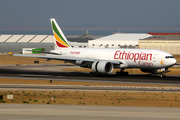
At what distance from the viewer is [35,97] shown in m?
32.4

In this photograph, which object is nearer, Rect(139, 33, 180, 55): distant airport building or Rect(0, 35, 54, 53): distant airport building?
Rect(139, 33, 180, 55): distant airport building

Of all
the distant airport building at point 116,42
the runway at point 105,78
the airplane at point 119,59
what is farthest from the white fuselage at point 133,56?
the distant airport building at point 116,42

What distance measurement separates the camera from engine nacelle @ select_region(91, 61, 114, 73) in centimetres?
5357

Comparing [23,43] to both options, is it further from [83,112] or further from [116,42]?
[83,112]

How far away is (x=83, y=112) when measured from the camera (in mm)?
24375

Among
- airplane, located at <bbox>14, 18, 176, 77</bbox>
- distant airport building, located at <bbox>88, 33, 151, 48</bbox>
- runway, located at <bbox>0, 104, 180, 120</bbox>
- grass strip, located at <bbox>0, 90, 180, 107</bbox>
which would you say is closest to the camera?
runway, located at <bbox>0, 104, 180, 120</bbox>

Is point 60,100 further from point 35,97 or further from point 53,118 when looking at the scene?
point 53,118

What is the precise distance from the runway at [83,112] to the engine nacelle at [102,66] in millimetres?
26337

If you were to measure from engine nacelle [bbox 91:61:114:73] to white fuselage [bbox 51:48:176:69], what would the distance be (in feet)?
6.81

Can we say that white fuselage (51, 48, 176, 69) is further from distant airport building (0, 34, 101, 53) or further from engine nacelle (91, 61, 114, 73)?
distant airport building (0, 34, 101, 53)

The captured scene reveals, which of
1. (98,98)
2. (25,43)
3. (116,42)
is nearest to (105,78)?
(98,98)

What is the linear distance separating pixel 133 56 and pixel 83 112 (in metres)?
31.2

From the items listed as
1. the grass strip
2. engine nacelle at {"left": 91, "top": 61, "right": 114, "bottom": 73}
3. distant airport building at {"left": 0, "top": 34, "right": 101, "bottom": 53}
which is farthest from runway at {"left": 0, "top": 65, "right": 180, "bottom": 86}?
distant airport building at {"left": 0, "top": 34, "right": 101, "bottom": 53}

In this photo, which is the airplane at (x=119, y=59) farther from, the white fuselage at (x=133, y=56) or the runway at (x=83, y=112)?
the runway at (x=83, y=112)
